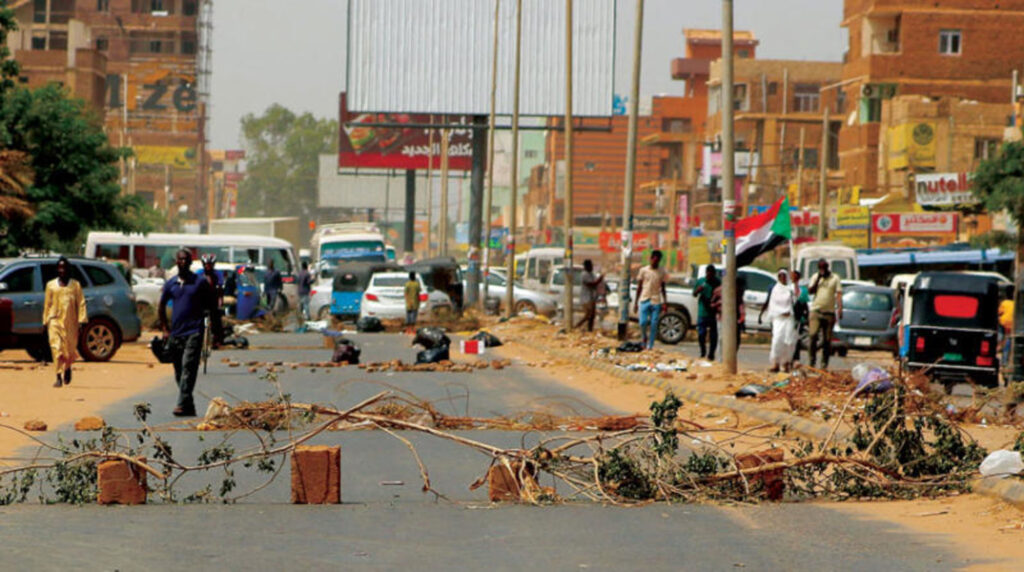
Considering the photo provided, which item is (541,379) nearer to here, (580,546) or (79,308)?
(79,308)

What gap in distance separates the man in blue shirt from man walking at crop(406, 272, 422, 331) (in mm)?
23791

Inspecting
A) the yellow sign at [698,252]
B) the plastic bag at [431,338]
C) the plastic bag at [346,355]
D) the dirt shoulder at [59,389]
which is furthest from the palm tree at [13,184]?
the yellow sign at [698,252]

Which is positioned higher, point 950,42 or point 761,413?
point 950,42

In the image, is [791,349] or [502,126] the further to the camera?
[502,126]

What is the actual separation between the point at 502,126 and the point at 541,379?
112 feet

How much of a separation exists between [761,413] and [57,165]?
2581 cm

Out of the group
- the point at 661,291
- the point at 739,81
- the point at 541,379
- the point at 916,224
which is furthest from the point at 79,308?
the point at 739,81

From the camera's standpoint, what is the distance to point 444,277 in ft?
172

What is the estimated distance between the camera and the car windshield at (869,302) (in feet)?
112

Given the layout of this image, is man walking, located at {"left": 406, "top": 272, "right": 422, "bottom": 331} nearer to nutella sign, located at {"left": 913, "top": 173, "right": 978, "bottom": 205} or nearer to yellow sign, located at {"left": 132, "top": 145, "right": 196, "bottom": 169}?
nutella sign, located at {"left": 913, "top": 173, "right": 978, "bottom": 205}

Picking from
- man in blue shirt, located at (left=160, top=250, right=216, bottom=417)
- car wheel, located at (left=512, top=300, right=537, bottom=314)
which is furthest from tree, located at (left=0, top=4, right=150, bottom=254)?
man in blue shirt, located at (left=160, top=250, right=216, bottom=417)

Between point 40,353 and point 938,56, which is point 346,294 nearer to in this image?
point 40,353

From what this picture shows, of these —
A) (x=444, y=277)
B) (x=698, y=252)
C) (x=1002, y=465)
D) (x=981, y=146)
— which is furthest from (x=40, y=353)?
(x=698, y=252)

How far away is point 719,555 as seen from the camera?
336 inches
